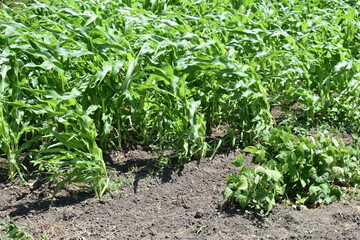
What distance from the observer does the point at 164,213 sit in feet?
→ 12.5

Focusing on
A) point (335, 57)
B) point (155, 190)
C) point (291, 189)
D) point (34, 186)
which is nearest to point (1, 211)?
point (34, 186)

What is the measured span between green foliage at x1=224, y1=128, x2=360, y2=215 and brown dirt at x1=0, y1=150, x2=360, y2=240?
0.11m

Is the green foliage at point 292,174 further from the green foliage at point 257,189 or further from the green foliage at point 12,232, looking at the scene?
the green foliage at point 12,232

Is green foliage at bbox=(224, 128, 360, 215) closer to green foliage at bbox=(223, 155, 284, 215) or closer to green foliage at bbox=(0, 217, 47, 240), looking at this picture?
green foliage at bbox=(223, 155, 284, 215)

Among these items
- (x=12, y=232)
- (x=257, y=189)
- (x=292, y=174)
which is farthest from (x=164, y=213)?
(x=12, y=232)

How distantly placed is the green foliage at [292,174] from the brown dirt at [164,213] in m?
0.11

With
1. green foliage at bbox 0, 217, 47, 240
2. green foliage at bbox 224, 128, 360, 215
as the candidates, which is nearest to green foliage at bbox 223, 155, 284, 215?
green foliage at bbox 224, 128, 360, 215

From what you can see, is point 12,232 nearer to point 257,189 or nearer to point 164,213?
point 164,213

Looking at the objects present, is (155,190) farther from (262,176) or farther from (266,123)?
(266,123)

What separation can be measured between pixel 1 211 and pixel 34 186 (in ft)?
1.18

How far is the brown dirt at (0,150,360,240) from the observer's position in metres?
3.53

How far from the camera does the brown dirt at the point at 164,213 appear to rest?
3.53 metres

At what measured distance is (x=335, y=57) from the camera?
5.11m

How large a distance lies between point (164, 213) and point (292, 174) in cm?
84
